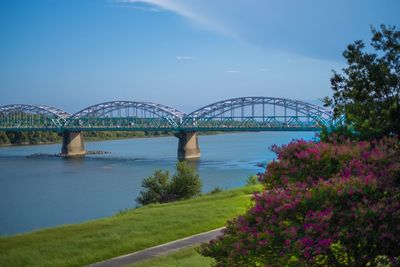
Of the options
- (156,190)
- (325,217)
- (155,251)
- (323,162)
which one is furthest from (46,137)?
(325,217)

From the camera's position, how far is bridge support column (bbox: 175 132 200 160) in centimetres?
8144

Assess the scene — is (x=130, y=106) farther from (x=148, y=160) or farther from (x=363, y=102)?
(x=363, y=102)

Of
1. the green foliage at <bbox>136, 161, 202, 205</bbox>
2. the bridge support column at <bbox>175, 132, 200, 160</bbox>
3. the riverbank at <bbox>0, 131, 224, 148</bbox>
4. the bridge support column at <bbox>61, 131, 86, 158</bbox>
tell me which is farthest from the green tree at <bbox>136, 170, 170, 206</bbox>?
the riverbank at <bbox>0, 131, 224, 148</bbox>

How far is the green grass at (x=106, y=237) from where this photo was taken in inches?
450

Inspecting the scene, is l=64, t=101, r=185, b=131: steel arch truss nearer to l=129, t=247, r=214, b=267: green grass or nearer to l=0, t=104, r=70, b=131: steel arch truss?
l=0, t=104, r=70, b=131: steel arch truss

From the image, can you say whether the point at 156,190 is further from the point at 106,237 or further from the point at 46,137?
the point at 46,137

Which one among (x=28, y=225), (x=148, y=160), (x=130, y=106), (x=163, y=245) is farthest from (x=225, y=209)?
(x=130, y=106)

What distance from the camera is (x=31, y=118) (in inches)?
4808

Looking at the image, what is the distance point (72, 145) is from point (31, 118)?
3032cm

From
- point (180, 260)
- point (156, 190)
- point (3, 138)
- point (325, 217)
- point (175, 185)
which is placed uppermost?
point (325, 217)

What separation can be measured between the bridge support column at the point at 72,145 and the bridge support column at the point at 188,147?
718 inches

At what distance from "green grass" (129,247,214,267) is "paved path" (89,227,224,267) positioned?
47 centimetres

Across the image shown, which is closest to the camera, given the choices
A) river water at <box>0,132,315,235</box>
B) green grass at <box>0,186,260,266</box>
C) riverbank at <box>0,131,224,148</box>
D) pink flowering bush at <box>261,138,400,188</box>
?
pink flowering bush at <box>261,138,400,188</box>

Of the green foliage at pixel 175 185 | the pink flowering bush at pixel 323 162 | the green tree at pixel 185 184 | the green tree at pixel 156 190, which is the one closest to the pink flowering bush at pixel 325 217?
the pink flowering bush at pixel 323 162
